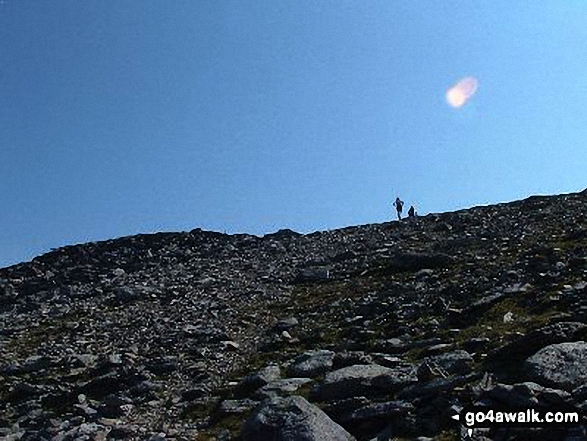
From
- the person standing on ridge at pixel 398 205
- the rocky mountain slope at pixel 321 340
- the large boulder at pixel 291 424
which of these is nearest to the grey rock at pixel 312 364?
the rocky mountain slope at pixel 321 340

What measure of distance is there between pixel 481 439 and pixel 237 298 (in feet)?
83.9

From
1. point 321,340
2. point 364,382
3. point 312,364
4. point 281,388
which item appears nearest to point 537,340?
point 364,382

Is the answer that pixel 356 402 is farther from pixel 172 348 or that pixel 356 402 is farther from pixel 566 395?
pixel 172 348

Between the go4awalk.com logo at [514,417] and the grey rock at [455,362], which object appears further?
the grey rock at [455,362]

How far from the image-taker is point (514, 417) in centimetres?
1251

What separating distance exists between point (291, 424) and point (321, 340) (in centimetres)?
1115

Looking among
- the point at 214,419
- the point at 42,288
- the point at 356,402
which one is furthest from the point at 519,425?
the point at 42,288

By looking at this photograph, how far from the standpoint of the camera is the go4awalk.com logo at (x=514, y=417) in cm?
1198

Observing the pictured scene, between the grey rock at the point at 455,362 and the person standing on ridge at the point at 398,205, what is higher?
the person standing on ridge at the point at 398,205

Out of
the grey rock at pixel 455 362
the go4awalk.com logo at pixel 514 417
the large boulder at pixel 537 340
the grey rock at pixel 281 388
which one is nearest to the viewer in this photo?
the go4awalk.com logo at pixel 514 417

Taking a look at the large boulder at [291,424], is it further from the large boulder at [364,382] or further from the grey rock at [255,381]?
the grey rock at [255,381]

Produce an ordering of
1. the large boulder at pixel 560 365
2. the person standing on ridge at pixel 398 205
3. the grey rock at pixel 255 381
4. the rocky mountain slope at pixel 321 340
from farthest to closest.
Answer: the person standing on ridge at pixel 398 205 → the grey rock at pixel 255 381 → the rocky mountain slope at pixel 321 340 → the large boulder at pixel 560 365

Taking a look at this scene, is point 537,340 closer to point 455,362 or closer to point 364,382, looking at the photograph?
point 455,362

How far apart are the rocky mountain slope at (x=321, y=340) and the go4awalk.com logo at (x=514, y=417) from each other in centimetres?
20
